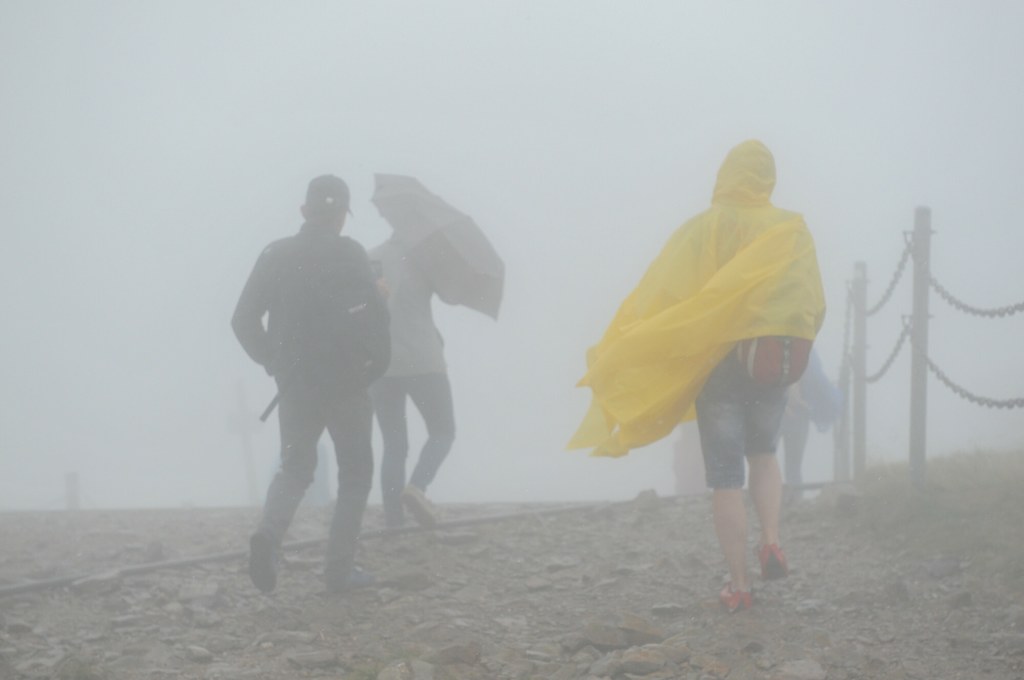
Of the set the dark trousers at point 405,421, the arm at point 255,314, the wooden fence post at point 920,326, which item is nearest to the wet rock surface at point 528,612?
the dark trousers at point 405,421

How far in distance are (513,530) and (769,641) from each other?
11.7 ft

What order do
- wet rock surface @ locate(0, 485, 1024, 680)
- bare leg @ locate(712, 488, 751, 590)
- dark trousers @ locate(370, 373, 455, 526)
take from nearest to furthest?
wet rock surface @ locate(0, 485, 1024, 680) → bare leg @ locate(712, 488, 751, 590) → dark trousers @ locate(370, 373, 455, 526)

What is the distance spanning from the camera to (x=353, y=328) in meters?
6.16

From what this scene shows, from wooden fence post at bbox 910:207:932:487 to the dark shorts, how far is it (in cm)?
264

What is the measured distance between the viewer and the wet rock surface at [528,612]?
4.56 meters

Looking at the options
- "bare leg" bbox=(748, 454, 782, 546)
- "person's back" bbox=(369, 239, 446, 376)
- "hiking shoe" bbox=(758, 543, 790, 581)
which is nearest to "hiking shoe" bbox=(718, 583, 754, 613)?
"hiking shoe" bbox=(758, 543, 790, 581)

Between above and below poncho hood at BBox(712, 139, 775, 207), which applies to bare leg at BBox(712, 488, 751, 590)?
below

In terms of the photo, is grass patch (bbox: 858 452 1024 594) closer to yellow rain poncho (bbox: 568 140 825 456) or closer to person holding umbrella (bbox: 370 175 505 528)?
yellow rain poncho (bbox: 568 140 825 456)

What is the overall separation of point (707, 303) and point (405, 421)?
3078 millimetres

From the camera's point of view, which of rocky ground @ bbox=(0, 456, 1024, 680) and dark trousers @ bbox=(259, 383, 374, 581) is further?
dark trousers @ bbox=(259, 383, 374, 581)

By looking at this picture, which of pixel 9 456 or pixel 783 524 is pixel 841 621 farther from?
pixel 9 456

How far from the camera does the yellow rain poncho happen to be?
5324 millimetres

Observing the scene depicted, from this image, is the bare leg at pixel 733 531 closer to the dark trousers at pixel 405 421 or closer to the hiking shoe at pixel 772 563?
the hiking shoe at pixel 772 563

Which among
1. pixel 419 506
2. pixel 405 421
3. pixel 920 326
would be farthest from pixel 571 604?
pixel 920 326
